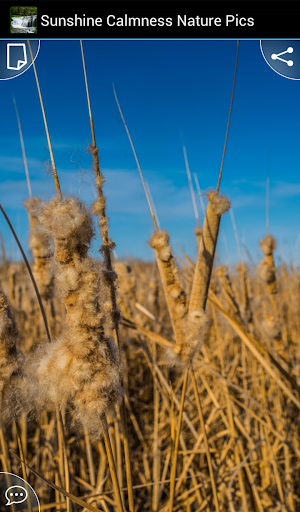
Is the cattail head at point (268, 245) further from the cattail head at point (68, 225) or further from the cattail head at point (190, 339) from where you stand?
the cattail head at point (68, 225)

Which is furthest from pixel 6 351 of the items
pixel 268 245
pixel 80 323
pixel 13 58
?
pixel 268 245

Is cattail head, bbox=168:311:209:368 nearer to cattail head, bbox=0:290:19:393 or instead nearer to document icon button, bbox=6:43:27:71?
cattail head, bbox=0:290:19:393

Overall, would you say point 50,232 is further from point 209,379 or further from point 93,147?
point 209,379

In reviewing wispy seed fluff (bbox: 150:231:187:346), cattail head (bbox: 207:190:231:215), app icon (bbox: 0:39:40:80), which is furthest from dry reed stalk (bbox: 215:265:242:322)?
app icon (bbox: 0:39:40:80)

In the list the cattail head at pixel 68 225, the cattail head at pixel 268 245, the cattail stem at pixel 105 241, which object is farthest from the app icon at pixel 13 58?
the cattail head at pixel 268 245

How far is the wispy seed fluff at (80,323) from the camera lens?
50 cm

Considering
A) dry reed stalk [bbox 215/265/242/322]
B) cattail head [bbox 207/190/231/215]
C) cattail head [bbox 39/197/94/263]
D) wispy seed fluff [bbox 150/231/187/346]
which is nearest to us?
cattail head [bbox 39/197/94/263]

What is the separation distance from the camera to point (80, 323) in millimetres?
506

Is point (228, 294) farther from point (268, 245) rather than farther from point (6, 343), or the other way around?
point (6, 343)

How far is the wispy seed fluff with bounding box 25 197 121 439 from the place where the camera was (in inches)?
19.9

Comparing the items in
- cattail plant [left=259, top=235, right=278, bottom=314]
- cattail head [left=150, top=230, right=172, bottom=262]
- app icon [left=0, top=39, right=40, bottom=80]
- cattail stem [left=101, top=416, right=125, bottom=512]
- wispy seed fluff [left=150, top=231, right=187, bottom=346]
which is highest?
app icon [left=0, top=39, right=40, bottom=80]
